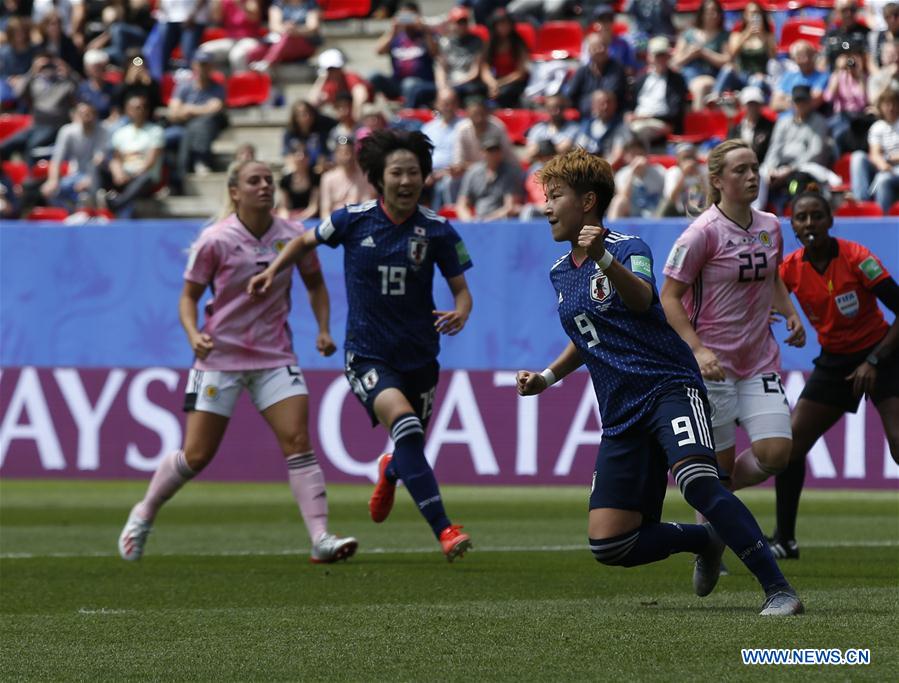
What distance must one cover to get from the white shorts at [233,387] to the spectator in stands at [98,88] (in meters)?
13.0

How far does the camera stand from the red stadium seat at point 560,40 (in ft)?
70.7

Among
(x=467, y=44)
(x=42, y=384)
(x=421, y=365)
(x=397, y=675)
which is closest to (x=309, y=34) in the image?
(x=467, y=44)

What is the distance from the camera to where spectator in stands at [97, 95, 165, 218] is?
68.4ft

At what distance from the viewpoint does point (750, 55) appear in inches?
758

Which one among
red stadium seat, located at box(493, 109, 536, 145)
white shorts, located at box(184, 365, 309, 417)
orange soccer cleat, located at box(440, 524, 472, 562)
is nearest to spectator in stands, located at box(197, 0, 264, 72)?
red stadium seat, located at box(493, 109, 536, 145)

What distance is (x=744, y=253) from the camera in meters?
8.85

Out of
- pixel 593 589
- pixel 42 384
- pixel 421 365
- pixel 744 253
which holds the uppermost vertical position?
pixel 744 253

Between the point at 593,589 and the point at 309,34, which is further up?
the point at 309,34

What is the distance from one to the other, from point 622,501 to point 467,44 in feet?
48.3

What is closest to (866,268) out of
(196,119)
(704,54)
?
(704,54)

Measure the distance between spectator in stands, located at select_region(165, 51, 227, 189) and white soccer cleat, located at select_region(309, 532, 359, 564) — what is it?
479 inches

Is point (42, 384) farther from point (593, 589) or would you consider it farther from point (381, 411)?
point (593, 589)

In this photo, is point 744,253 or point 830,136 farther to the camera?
point 830,136

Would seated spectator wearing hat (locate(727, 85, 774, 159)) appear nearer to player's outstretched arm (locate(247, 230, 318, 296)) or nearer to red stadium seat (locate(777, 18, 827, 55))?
red stadium seat (locate(777, 18, 827, 55))
